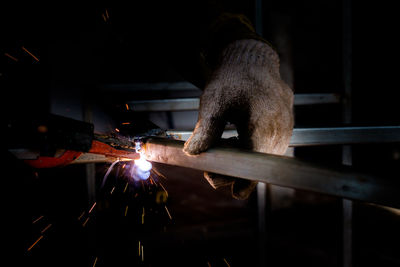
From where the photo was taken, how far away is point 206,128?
699mm

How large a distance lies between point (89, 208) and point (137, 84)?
1.27 metres

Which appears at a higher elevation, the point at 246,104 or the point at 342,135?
the point at 246,104

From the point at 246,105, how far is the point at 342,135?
82 centimetres

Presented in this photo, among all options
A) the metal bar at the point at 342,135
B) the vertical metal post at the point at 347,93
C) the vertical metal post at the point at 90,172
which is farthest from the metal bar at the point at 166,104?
the vertical metal post at the point at 347,93

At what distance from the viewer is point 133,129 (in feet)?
2.80

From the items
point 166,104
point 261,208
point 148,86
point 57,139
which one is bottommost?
point 261,208

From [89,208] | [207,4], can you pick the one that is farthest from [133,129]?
[89,208]

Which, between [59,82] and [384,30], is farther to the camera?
[384,30]

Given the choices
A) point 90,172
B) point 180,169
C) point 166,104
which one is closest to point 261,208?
point 180,169

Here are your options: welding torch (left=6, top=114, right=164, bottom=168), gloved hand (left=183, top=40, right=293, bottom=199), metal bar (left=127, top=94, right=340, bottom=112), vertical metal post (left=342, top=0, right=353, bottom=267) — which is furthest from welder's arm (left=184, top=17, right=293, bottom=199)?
vertical metal post (left=342, top=0, right=353, bottom=267)

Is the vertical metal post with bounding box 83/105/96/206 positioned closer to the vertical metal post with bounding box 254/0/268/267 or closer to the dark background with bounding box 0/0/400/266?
the dark background with bounding box 0/0/400/266

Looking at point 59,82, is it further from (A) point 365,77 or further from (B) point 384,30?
(B) point 384,30

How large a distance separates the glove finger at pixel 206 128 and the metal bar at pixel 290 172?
0.04m

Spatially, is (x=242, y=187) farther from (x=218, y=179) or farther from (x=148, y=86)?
(x=148, y=86)
